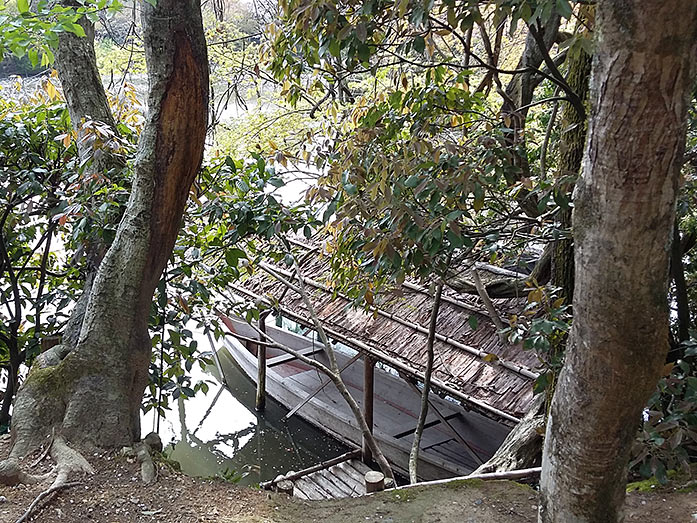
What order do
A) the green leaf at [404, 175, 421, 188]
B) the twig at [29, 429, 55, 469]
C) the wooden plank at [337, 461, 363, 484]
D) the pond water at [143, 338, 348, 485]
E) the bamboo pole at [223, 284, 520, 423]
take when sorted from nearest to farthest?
the twig at [29, 429, 55, 469] → the green leaf at [404, 175, 421, 188] → the bamboo pole at [223, 284, 520, 423] → the wooden plank at [337, 461, 363, 484] → the pond water at [143, 338, 348, 485]

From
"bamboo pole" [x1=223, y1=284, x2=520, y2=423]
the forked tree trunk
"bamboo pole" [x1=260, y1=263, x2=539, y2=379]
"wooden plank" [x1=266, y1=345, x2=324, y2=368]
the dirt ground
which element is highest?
the forked tree trunk

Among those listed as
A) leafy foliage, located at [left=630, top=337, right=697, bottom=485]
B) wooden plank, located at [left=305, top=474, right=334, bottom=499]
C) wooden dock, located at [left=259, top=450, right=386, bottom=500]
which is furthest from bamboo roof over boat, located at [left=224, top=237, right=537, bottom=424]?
leafy foliage, located at [left=630, top=337, right=697, bottom=485]

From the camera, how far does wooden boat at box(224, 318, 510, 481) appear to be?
25.7 feet

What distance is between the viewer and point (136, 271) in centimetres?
300

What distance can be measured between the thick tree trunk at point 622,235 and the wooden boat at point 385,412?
17.0 ft

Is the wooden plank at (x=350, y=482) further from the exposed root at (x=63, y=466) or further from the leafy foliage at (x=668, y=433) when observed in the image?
the exposed root at (x=63, y=466)

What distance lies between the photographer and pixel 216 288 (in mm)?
4121

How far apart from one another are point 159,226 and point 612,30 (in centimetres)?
216

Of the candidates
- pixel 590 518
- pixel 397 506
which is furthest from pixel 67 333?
pixel 590 518

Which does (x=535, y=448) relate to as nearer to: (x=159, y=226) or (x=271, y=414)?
(x=159, y=226)

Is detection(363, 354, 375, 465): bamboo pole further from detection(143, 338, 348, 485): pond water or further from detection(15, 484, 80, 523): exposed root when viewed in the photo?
detection(15, 484, 80, 523): exposed root

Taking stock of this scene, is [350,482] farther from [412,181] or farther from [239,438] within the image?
[412,181]

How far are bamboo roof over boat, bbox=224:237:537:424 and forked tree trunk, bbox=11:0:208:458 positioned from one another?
101 inches

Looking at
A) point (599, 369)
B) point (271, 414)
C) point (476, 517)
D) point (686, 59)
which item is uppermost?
point (686, 59)
